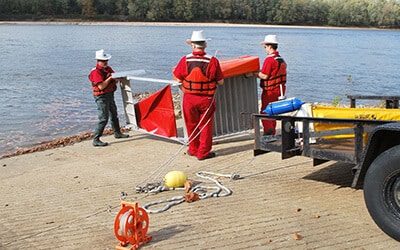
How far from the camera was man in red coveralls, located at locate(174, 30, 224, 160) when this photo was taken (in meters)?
7.70

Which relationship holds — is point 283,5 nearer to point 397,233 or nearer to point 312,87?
point 312,87

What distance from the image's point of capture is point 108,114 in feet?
30.9

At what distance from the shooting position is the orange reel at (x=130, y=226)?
15.1 feet

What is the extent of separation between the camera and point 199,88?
7.76 meters

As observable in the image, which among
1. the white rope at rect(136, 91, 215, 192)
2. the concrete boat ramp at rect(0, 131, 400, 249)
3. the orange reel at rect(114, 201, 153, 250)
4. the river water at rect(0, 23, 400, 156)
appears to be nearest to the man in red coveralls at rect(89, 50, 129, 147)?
the concrete boat ramp at rect(0, 131, 400, 249)

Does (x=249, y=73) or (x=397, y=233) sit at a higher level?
(x=249, y=73)

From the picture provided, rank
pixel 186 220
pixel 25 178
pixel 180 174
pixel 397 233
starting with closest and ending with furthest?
pixel 397 233
pixel 186 220
pixel 180 174
pixel 25 178

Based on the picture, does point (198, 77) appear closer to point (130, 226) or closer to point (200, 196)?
point (200, 196)

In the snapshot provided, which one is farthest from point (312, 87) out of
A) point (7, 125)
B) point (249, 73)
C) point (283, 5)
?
point (283, 5)

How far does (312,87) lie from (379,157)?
67.3ft

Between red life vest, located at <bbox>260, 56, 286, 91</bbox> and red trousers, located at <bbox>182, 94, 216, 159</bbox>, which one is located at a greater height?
red life vest, located at <bbox>260, 56, 286, 91</bbox>

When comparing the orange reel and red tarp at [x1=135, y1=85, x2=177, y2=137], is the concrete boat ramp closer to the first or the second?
the orange reel

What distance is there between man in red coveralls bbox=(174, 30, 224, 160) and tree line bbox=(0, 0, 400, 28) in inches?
3546

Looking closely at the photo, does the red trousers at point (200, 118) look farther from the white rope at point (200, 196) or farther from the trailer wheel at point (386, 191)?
the trailer wheel at point (386, 191)
